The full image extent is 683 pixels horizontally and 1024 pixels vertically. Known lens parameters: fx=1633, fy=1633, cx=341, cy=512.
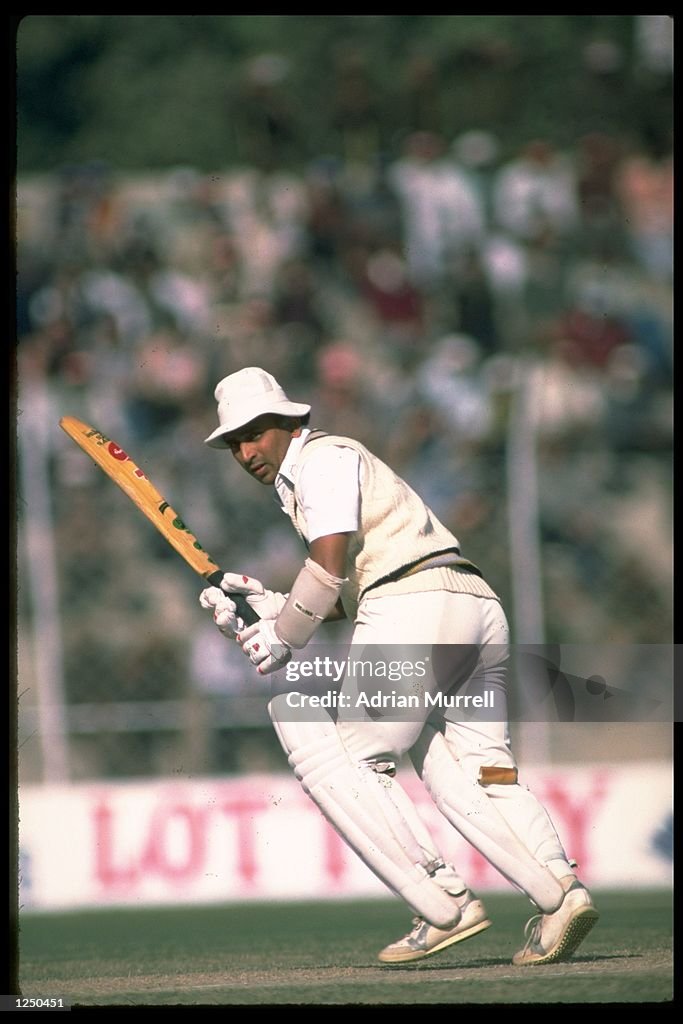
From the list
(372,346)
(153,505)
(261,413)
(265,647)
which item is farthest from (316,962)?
(372,346)

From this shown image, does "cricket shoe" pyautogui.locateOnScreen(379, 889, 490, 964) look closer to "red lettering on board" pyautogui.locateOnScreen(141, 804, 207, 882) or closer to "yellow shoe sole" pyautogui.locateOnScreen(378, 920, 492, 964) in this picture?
"yellow shoe sole" pyautogui.locateOnScreen(378, 920, 492, 964)

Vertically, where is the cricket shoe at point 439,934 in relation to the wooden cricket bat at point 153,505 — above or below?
below

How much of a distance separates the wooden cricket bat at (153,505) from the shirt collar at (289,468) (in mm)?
375

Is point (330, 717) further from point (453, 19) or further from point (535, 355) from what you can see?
point (453, 19)

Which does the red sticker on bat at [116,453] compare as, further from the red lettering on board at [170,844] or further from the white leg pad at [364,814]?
the red lettering on board at [170,844]

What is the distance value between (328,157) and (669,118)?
268 cm

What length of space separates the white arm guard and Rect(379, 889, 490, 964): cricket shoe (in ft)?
3.08

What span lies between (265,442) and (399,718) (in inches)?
37.5

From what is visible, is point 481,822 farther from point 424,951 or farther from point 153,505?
point 153,505

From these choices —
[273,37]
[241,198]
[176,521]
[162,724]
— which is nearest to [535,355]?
[241,198]

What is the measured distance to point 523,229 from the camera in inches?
469

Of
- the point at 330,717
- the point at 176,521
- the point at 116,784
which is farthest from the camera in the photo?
the point at 116,784

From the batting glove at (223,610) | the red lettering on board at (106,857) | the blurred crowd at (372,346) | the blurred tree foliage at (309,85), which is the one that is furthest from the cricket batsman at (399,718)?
the blurred tree foliage at (309,85)

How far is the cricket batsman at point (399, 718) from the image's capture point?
4.79 m
